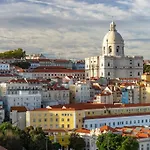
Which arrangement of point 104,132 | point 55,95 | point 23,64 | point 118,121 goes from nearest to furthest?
point 104,132 < point 118,121 < point 55,95 < point 23,64

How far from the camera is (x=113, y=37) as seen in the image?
5325 cm

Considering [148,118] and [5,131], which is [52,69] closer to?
[148,118]

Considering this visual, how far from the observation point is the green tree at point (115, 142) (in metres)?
24.4

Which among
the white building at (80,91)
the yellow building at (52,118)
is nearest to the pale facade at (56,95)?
the white building at (80,91)

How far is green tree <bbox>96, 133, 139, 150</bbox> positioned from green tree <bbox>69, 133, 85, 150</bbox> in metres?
1.36

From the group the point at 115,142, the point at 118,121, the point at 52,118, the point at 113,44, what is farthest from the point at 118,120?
the point at 113,44

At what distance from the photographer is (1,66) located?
4953cm

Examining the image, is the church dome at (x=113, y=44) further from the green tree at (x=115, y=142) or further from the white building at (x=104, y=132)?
the green tree at (x=115, y=142)

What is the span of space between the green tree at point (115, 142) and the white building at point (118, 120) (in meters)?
5.91

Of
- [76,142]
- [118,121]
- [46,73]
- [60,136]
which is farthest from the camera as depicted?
[46,73]

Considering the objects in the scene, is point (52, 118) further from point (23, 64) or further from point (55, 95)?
point (23, 64)

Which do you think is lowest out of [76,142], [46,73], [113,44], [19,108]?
[76,142]

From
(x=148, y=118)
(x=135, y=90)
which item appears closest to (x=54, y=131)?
(x=148, y=118)

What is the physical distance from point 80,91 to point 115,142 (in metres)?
Result: 14.0
